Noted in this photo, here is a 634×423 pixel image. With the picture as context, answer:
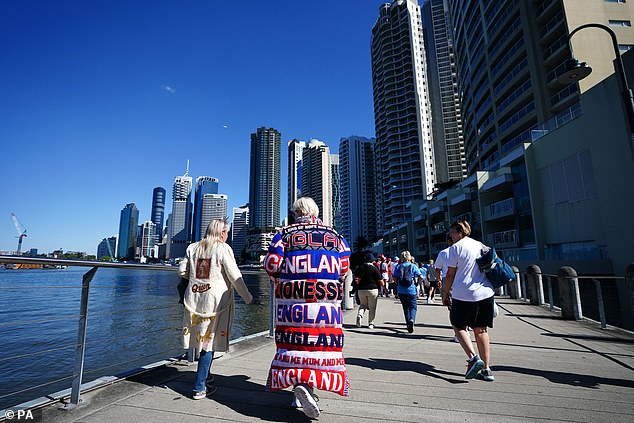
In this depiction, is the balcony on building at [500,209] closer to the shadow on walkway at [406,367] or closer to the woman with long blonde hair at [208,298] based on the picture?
the shadow on walkway at [406,367]

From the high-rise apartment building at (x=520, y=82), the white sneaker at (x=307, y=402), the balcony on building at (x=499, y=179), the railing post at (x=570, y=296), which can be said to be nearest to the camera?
the white sneaker at (x=307, y=402)

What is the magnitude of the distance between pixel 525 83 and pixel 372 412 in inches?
1592

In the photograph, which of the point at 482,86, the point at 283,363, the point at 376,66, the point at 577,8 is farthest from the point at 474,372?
the point at 376,66

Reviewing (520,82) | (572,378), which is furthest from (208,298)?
(520,82)

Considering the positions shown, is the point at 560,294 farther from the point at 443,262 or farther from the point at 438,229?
the point at 438,229

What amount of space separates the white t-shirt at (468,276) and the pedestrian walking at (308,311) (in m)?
1.67

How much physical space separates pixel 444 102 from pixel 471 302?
102636mm

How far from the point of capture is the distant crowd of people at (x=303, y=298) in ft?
8.65

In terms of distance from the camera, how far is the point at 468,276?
12.1ft

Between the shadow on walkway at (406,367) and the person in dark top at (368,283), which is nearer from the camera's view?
the shadow on walkway at (406,367)

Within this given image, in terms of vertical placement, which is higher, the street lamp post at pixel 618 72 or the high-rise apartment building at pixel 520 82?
the high-rise apartment building at pixel 520 82

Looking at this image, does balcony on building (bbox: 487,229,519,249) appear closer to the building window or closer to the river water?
the building window

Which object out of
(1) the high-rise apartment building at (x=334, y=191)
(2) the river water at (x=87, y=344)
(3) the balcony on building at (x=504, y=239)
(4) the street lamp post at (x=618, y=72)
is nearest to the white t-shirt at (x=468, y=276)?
(2) the river water at (x=87, y=344)

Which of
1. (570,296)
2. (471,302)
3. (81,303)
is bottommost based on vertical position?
(570,296)
